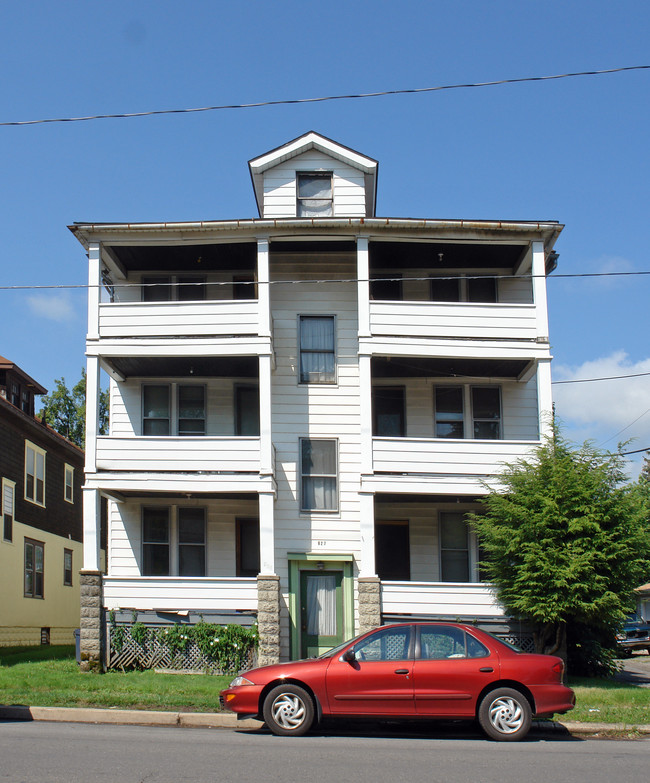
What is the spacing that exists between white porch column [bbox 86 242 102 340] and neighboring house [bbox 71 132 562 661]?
0.05 m

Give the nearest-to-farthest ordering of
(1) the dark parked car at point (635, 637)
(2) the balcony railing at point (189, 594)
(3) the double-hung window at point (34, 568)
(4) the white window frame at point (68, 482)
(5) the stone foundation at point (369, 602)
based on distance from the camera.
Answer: (5) the stone foundation at point (369, 602), (2) the balcony railing at point (189, 594), (3) the double-hung window at point (34, 568), (1) the dark parked car at point (635, 637), (4) the white window frame at point (68, 482)

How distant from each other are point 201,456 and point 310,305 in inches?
185

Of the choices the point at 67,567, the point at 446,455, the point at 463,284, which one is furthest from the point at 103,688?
the point at 67,567

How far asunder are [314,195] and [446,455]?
7.19 m

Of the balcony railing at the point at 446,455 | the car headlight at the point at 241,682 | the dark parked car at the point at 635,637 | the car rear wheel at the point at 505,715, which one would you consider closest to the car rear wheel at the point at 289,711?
the car headlight at the point at 241,682

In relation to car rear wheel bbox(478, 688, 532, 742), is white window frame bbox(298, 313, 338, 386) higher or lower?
higher

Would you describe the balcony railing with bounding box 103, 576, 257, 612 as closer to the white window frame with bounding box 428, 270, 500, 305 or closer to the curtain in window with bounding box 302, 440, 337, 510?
the curtain in window with bounding box 302, 440, 337, 510

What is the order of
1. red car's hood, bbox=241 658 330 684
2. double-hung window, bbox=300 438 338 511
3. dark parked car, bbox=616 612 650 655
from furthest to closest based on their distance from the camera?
dark parked car, bbox=616 612 650 655 < double-hung window, bbox=300 438 338 511 < red car's hood, bbox=241 658 330 684

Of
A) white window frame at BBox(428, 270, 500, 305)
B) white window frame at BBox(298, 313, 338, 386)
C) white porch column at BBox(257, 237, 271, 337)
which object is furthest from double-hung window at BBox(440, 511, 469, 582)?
white porch column at BBox(257, 237, 271, 337)

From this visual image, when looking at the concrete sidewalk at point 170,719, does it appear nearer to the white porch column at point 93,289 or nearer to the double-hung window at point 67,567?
the white porch column at point 93,289

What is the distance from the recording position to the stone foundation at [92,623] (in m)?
18.7

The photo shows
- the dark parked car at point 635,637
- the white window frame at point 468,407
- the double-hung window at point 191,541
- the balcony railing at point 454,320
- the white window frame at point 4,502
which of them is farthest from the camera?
the dark parked car at point 635,637

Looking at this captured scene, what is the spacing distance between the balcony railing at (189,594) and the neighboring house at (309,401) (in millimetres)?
47

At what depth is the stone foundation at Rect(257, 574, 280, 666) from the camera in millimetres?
18734
